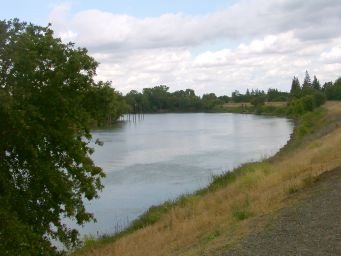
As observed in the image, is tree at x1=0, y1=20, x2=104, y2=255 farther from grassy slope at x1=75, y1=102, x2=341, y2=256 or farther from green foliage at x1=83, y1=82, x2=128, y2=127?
grassy slope at x1=75, y1=102, x2=341, y2=256

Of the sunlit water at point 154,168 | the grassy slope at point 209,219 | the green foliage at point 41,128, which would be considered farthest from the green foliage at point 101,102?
the sunlit water at point 154,168

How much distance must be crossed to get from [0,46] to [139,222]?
10.1 m

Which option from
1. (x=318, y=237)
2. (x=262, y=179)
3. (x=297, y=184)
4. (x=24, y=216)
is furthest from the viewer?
(x=262, y=179)

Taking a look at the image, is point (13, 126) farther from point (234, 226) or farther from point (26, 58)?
point (234, 226)

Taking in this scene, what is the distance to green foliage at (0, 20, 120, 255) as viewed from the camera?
984 cm

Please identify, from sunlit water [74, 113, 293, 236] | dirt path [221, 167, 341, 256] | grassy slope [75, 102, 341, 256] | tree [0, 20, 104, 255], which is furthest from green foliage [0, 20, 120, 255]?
sunlit water [74, 113, 293, 236]

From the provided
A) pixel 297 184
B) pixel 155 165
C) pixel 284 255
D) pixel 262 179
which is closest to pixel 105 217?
pixel 262 179

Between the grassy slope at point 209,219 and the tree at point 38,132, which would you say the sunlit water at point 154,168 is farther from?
the tree at point 38,132

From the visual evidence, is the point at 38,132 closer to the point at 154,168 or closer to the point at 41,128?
the point at 41,128

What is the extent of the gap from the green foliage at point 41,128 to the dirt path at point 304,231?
3942mm

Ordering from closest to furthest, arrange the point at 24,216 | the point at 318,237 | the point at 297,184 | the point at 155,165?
the point at 318,237 < the point at 24,216 < the point at 297,184 < the point at 155,165

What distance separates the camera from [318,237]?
9.33m

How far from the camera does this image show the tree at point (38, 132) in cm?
Answer: 983

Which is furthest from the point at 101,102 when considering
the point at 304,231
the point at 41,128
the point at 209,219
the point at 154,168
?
the point at 154,168
